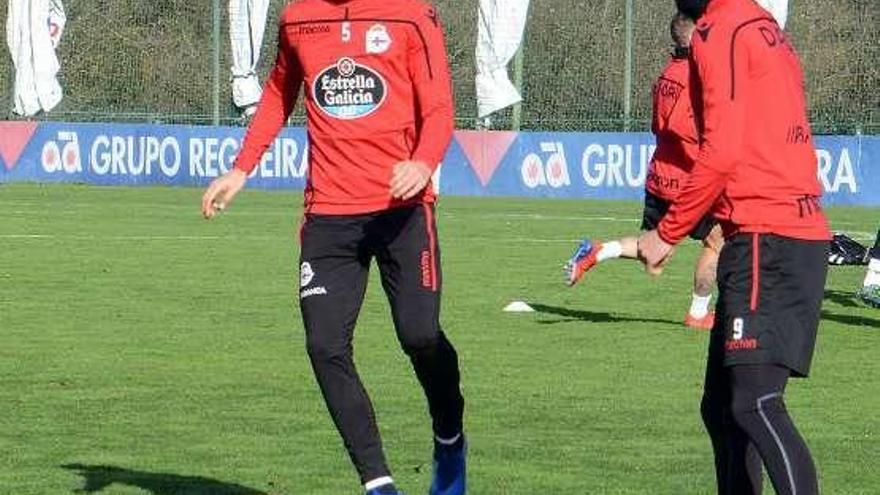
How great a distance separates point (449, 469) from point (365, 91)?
1.53 meters

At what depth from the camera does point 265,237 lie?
2625 cm

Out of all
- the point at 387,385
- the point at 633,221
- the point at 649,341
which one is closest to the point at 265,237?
the point at 633,221

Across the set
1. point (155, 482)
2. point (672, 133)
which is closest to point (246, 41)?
point (672, 133)

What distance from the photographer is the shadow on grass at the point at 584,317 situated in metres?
16.9

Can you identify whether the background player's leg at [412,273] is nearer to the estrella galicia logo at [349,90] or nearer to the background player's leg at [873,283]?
the estrella galicia logo at [349,90]

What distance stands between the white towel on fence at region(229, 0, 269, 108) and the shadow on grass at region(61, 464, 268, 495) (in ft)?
103

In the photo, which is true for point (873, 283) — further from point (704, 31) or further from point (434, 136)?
point (704, 31)

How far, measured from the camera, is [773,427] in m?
7.29

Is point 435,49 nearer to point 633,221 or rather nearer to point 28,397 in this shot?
point 28,397

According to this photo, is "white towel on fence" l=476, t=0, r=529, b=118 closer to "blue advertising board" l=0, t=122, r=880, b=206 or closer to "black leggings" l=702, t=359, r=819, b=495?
"blue advertising board" l=0, t=122, r=880, b=206

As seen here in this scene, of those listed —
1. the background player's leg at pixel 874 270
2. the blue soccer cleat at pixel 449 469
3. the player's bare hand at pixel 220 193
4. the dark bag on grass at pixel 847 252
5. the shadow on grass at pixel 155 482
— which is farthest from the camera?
the dark bag on grass at pixel 847 252

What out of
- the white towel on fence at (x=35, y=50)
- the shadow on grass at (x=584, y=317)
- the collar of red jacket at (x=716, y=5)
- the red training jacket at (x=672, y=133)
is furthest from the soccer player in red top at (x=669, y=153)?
the white towel on fence at (x=35, y=50)

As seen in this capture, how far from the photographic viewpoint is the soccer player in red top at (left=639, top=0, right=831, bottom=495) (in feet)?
23.6

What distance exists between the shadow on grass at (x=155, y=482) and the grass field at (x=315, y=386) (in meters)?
0.02
